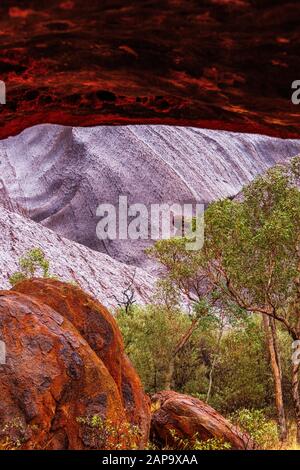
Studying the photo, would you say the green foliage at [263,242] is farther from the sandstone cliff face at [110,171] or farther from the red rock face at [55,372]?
the sandstone cliff face at [110,171]

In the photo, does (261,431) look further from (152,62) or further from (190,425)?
(152,62)

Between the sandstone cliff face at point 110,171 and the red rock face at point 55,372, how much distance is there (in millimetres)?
53641

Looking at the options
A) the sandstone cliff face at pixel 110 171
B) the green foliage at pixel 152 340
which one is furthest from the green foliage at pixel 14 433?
the sandstone cliff face at pixel 110 171

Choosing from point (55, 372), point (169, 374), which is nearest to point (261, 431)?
point (55, 372)

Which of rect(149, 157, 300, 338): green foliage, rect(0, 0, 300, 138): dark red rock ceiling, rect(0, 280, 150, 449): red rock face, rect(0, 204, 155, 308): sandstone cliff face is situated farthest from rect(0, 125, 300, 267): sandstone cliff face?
rect(0, 0, 300, 138): dark red rock ceiling

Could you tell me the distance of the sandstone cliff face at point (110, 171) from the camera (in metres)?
73.3

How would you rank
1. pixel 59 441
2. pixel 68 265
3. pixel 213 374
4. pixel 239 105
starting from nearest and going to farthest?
1. pixel 239 105
2. pixel 59 441
3. pixel 213 374
4. pixel 68 265

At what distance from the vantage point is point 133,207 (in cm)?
7338

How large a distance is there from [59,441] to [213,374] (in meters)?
21.4

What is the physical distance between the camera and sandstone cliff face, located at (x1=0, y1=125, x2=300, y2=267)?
2886 inches

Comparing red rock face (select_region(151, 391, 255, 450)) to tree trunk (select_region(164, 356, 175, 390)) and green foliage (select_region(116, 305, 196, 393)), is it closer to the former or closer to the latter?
tree trunk (select_region(164, 356, 175, 390))

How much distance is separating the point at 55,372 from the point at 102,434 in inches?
63.3

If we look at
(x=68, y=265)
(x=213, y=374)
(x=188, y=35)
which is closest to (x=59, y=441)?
(x=188, y=35)

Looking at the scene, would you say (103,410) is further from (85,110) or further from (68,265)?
(68,265)
